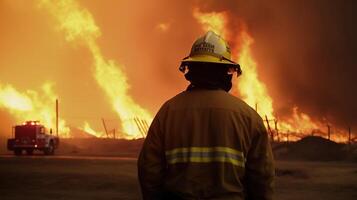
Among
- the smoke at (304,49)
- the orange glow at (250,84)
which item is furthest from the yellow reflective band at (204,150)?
the smoke at (304,49)

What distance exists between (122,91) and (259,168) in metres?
62.4

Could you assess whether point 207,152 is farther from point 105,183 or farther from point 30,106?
point 30,106

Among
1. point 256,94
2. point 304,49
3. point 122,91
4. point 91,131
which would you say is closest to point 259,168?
point 256,94

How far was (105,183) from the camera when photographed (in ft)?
61.8

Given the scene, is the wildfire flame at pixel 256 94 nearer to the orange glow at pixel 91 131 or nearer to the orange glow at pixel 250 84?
the orange glow at pixel 250 84

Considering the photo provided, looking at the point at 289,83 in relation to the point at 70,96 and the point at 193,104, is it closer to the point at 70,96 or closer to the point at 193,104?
the point at 70,96

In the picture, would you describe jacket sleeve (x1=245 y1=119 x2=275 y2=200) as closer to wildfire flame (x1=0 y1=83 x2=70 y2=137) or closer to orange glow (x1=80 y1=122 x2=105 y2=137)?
wildfire flame (x1=0 y1=83 x2=70 y2=137)

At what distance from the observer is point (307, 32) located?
59094 mm

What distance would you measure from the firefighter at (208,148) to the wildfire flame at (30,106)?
180 feet

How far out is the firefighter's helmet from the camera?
13.7ft

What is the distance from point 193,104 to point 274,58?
55373mm

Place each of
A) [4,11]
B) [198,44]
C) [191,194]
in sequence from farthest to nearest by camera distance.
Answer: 1. [4,11]
2. [198,44]
3. [191,194]

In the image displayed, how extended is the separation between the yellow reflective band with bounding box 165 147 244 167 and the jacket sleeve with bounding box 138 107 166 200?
9 centimetres

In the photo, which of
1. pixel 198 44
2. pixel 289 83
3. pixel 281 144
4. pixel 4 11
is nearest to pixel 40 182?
pixel 198 44
